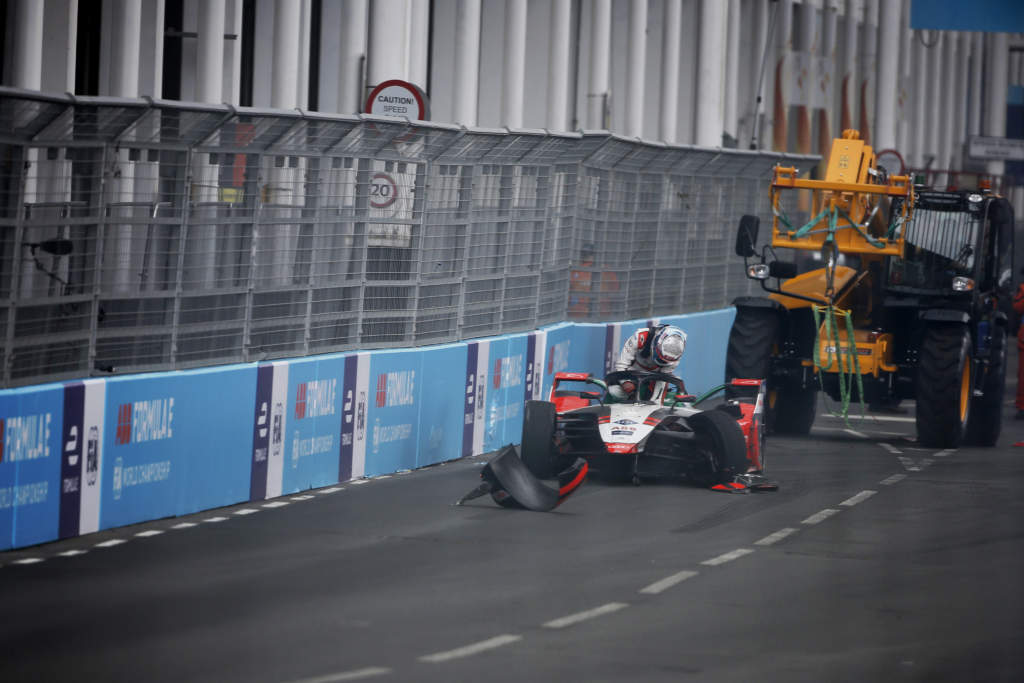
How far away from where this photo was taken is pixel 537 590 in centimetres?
985

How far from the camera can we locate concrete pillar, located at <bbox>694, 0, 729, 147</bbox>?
36.2 metres

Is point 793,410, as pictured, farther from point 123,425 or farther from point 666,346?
point 123,425

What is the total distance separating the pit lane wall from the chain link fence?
235 millimetres

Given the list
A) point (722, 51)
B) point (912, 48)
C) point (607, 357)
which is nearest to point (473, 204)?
point (607, 357)

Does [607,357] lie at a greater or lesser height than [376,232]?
lesser

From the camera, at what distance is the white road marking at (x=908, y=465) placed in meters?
16.2

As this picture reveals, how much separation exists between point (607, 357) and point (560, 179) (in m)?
2.38

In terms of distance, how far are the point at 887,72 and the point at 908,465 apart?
3613 cm

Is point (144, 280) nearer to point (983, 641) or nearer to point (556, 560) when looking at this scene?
point (556, 560)

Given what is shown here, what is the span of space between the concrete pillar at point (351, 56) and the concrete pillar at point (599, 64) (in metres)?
7.71

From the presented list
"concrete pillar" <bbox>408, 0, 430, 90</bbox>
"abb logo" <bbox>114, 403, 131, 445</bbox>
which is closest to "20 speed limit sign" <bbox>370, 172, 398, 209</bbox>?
"abb logo" <bbox>114, 403, 131, 445</bbox>

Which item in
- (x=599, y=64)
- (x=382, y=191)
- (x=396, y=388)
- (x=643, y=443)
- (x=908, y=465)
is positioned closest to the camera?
(x=643, y=443)

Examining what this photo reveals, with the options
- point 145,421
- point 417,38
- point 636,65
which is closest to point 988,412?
point 145,421

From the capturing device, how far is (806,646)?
864 centimetres
